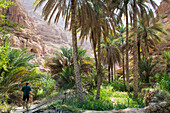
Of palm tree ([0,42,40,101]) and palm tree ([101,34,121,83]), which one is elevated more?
palm tree ([101,34,121,83])

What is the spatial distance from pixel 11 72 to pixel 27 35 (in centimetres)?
3770

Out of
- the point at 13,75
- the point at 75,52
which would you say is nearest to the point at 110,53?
the point at 75,52

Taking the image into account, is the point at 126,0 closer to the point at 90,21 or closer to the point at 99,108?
the point at 90,21

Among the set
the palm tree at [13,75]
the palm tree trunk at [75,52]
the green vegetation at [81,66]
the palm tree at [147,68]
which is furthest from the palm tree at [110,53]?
the palm tree trunk at [75,52]

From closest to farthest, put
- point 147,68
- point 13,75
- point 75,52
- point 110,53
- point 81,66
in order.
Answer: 1. point 75,52
2. point 13,75
3. point 81,66
4. point 147,68
5. point 110,53

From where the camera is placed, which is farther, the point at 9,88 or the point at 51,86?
the point at 51,86

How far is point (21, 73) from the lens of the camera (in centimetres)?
1048

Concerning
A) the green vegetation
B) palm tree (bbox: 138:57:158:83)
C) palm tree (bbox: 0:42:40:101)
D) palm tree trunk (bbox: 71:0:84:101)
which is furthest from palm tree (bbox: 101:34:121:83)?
palm tree trunk (bbox: 71:0:84:101)

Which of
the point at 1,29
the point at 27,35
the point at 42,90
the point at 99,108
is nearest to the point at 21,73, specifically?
the point at 42,90

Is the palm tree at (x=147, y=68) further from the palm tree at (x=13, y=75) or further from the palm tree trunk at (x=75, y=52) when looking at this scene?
the palm tree at (x=13, y=75)

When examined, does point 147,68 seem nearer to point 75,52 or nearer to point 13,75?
point 75,52

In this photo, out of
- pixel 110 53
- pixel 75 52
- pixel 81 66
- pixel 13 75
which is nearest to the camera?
pixel 75 52

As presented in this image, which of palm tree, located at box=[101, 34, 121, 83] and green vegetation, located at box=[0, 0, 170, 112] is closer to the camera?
green vegetation, located at box=[0, 0, 170, 112]

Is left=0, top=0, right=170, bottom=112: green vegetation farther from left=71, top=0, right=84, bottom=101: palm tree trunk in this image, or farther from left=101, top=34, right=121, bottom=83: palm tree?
left=101, top=34, right=121, bottom=83: palm tree
